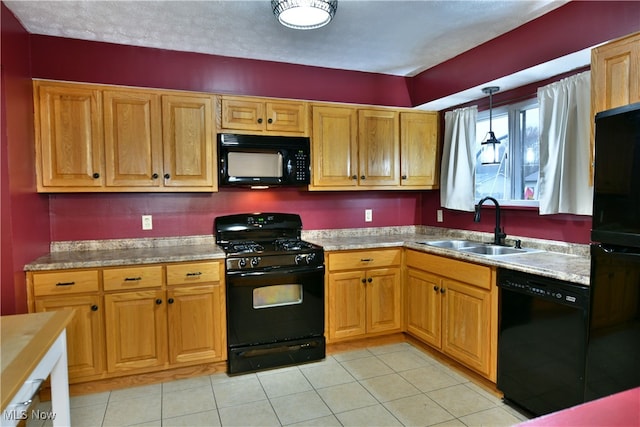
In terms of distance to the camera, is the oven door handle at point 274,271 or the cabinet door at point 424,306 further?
the cabinet door at point 424,306

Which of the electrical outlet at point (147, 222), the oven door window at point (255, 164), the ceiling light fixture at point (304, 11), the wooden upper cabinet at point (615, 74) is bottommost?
the electrical outlet at point (147, 222)

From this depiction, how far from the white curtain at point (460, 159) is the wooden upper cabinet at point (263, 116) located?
1354 millimetres

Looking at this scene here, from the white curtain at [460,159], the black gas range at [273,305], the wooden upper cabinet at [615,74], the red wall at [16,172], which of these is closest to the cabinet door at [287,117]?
the black gas range at [273,305]

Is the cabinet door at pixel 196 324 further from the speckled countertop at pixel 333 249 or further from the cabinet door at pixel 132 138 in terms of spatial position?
the cabinet door at pixel 132 138

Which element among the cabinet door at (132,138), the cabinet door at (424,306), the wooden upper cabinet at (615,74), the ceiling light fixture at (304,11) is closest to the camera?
the wooden upper cabinet at (615,74)

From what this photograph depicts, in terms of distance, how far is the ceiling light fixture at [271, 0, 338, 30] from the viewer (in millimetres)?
2115

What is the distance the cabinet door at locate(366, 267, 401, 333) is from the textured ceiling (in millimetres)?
1844

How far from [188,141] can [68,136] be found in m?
0.80

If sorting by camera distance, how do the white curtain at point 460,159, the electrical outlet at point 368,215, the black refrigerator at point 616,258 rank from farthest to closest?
the electrical outlet at point 368,215
the white curtain at point 460,159
the black refrigerator at point 616,258

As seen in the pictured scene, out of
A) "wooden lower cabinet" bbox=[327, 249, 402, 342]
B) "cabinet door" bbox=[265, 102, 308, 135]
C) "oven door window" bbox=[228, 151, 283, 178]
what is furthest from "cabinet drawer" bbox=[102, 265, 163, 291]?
"cabinet door" bbox=[265, 102, 308, 135]

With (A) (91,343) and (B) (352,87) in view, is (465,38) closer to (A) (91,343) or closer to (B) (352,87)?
(B) (352,87)

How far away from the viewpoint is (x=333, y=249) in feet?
10.4

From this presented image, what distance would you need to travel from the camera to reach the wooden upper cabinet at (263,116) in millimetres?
3078

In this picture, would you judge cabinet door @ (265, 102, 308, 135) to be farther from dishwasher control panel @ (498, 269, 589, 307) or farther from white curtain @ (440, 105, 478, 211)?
dishwasher control panel @ (498, 269, 589, 307)
